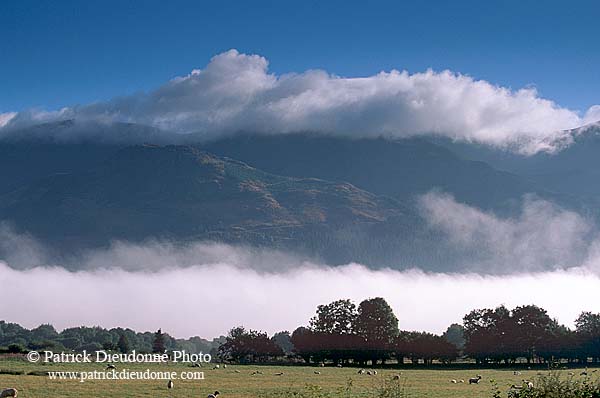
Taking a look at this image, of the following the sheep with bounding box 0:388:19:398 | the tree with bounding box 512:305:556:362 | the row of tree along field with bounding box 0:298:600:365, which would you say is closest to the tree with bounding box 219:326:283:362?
the row of tree along field with bounding box 0:298:600:365

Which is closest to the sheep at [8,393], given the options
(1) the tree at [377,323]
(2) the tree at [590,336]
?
(1) the tree at [377,323]

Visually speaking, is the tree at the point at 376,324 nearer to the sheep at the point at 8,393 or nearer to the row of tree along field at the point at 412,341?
the row of tree along field at the point at 412,341

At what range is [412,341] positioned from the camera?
101812 mm

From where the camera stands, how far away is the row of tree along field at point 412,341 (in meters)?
98.7

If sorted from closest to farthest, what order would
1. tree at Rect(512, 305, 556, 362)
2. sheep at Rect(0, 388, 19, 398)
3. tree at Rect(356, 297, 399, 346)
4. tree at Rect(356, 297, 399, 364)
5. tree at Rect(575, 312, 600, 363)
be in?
1. sheep at Rect(0, 388, 19, 398)
2. tree at Rect(575, 312, 600, 363)
3. tree at Rect(512, 305, 556, 362)
4. tree at Rect(356, 297, 399, 364)
5. tree at Rect(356, 297, 399, 346)

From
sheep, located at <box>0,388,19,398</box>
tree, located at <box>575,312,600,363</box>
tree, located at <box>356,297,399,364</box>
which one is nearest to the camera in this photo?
sheep, located at <box>0,388,19,398</box>

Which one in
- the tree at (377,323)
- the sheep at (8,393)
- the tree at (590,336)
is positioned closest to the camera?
the sheep at (8,393)

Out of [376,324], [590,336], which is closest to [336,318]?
[376,324]

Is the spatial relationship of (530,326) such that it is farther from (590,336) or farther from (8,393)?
(8,393)

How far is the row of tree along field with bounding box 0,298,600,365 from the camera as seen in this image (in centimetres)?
9869

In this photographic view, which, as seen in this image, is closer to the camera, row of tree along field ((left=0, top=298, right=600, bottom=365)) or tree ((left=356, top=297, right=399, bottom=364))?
row of tree along field ((left=0, top=298, right=600, bottom=365))

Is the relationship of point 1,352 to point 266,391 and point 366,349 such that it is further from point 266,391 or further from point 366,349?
point 266,391

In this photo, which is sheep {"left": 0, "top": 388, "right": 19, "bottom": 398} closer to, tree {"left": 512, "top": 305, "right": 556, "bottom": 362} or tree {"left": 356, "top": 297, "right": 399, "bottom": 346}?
tree {"left": 356, "top": 297, "right": 399, "bottom": 346}

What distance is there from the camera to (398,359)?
324 ft
